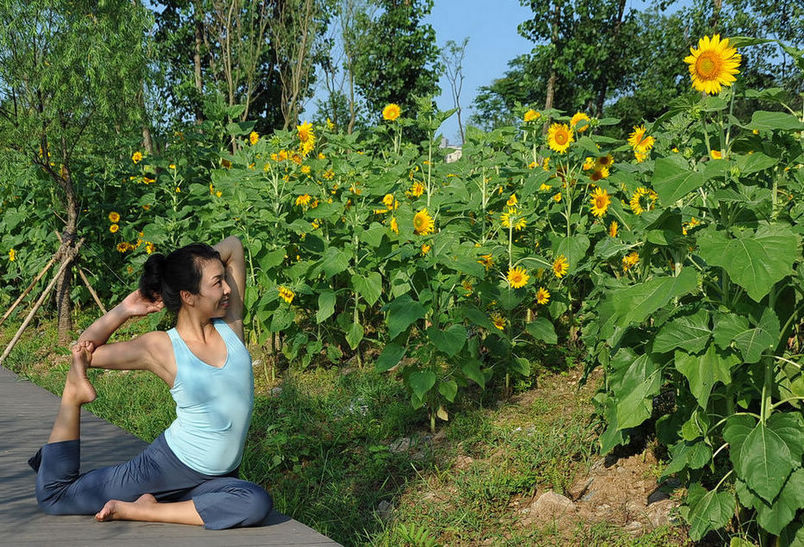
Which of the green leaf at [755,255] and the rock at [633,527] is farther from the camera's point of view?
the rock at [633,527]

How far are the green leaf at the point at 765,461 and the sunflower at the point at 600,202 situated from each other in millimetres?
1858

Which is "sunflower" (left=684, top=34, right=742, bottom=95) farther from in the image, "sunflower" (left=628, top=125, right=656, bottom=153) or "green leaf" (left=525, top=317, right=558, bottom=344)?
"green leaf" (left=525, top=317, right=558, bottom=344)

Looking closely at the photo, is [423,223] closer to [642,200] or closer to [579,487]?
[642,200]

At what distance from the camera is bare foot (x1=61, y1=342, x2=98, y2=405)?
9.34ft

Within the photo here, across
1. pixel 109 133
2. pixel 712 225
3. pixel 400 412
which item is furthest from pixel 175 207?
pixel 712 225

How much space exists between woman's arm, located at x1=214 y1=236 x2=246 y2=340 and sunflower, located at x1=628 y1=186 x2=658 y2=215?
195 centimetres

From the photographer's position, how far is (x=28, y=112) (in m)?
6.14

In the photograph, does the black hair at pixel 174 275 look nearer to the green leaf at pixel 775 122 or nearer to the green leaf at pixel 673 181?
the green leaf at pixel 673 181

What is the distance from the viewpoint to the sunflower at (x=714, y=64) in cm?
256

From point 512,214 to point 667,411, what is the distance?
1233 millimetres

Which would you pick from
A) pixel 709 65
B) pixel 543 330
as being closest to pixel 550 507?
pixel 543 330

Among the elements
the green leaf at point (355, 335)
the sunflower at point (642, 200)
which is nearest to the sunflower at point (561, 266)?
the sunflower at point (642, 200)

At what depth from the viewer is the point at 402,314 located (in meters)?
3.70

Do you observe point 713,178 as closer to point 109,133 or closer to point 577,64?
point 109,133
